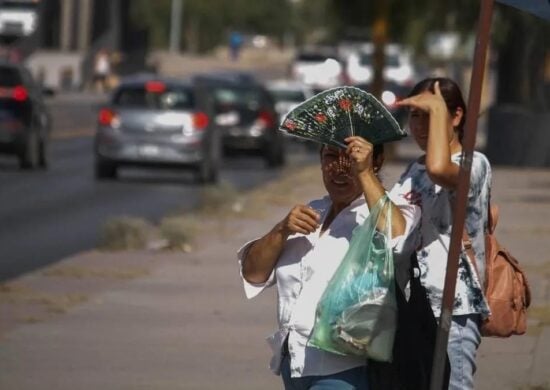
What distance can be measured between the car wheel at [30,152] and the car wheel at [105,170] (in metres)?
1.50

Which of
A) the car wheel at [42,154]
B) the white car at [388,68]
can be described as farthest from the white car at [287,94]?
the car wheel at [42,154]

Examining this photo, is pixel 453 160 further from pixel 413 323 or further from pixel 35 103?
pixel 35 103

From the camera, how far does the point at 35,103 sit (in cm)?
2770

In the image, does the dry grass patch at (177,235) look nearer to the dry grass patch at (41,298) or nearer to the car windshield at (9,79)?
the dry grass patch at (41,298)

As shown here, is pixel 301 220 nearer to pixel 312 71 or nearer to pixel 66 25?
pixel 312 71

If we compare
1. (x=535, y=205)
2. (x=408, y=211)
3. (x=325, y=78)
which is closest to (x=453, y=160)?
(x=408, y=211)

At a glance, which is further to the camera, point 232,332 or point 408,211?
point 232,332

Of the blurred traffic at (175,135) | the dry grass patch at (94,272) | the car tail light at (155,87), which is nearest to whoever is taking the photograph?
the dry grass patch at (94,272)

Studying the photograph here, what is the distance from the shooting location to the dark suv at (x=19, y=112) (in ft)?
89.6

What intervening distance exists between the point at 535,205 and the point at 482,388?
1251 cm

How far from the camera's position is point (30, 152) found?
28141 millimetres

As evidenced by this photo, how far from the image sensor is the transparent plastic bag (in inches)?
208

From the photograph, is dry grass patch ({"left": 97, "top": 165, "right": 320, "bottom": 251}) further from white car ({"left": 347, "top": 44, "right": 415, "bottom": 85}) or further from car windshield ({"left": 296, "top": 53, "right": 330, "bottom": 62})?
car windshield ({"left": 296, "top": 53, "right": 330, "bottom": 62})

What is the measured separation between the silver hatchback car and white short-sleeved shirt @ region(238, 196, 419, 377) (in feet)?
66.6
